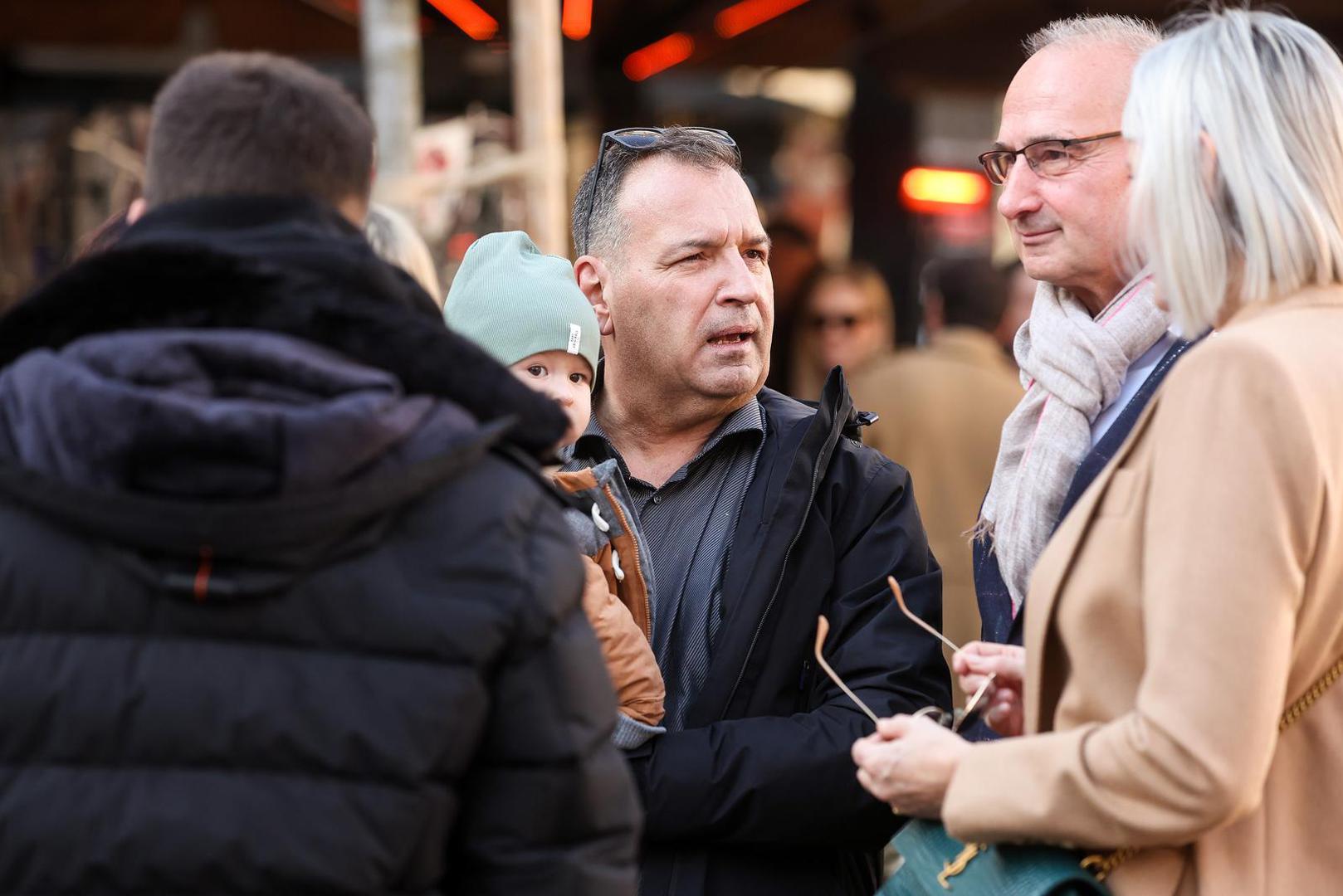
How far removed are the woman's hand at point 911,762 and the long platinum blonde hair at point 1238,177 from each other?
65 cm

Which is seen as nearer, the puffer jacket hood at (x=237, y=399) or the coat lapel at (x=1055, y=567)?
the puffer jacket hood at (x=237, y=399)

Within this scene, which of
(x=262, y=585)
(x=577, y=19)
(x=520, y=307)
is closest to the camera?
(x=262, y=585)

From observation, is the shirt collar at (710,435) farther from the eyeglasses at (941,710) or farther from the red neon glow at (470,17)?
the red neon glow at (470,17)

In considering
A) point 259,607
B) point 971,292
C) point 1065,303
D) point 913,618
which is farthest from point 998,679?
point 971,292

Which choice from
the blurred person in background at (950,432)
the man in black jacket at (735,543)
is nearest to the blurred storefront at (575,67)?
the blurred person in background at (950,432)

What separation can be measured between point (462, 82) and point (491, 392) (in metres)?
8.39

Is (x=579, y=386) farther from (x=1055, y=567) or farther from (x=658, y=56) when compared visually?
(x=658, y=56)

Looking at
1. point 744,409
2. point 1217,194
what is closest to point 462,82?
point 744,409

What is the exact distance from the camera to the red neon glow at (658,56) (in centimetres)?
984

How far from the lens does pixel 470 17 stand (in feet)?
29.4

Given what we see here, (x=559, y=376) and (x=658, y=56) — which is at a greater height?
(x=658, y=56)

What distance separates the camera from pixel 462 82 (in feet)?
31.9

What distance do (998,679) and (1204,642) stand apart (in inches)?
22.6

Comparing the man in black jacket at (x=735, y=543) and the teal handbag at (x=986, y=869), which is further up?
the man in black jacket at (x=735, y=543)
